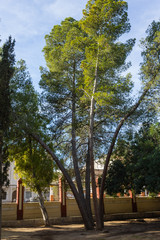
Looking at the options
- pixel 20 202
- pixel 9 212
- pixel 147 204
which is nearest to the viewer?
pixel 9 212

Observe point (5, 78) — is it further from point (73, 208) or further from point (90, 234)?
point (73, 208)

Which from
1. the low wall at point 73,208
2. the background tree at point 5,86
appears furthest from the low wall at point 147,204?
the background tree at point 5,86

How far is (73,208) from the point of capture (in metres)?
18.7

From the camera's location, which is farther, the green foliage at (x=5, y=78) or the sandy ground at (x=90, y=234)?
the green foliage at (x=5, y=78)

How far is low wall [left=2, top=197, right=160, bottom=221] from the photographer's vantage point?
16.2 m

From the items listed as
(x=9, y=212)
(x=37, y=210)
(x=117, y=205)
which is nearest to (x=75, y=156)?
(x=37, y=210)

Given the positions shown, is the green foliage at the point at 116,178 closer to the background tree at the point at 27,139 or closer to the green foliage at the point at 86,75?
the green foliage at the point at 86,75

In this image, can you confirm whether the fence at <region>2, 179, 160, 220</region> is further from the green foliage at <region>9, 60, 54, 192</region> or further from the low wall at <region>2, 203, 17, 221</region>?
the green foliage at <region>9, 60, 54, 192</region>

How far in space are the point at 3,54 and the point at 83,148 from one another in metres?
7.48

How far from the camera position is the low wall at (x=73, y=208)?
639 inches

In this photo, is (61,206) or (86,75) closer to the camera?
(86,75)

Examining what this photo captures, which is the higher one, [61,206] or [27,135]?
[27,135]

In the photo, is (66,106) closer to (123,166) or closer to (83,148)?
(83,148)

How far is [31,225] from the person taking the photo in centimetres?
1591
